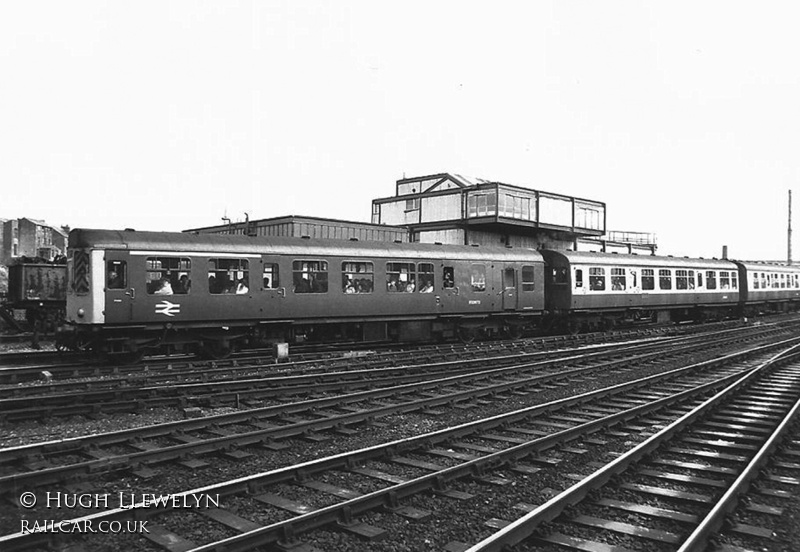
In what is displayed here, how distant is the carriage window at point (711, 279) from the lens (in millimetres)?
31344

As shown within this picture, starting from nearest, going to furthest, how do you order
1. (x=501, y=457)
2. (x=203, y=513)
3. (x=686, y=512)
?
(x=203, y=513)
(x=686, y=512)
(x=501, y=457)

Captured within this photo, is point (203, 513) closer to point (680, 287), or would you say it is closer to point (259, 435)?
point (259, 435)

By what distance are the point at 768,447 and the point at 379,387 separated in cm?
649

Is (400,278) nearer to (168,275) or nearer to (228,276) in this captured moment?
(228,276)

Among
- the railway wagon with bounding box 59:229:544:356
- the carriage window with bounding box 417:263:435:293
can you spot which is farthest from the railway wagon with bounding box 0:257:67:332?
the carriage window with bounding box 417:263:435:293

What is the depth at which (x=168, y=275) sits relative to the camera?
14047 millimetres

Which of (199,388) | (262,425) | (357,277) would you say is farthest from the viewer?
(357,277)

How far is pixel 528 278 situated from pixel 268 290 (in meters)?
10.4

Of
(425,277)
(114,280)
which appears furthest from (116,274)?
(425,277)

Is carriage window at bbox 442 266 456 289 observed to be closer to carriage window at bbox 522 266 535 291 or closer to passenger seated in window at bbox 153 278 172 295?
carriage window at bbox 522 266 535 291

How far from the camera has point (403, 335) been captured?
18734mm

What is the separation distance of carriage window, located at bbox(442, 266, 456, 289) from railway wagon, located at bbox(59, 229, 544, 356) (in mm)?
47

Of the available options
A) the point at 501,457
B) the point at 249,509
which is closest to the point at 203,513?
the point at 249,509

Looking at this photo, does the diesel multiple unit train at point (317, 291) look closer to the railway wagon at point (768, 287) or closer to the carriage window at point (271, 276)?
the carriage window at point (271, 276)
